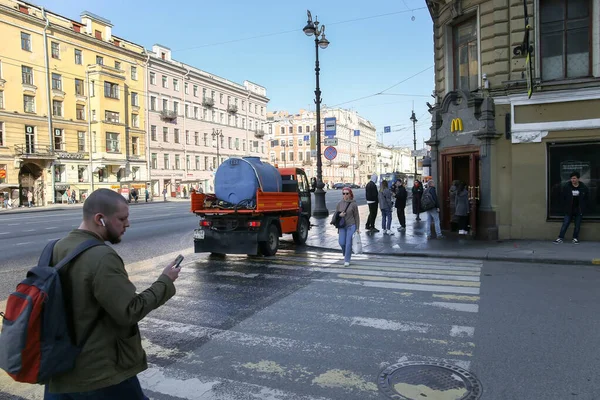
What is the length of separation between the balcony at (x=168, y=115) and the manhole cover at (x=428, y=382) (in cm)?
5829

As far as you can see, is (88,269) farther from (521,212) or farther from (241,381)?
(521,212)

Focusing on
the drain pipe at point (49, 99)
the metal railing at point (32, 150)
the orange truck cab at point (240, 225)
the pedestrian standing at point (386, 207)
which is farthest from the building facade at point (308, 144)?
the orange truck cab at point (240, 225)

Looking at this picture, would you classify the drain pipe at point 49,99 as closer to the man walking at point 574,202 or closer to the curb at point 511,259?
the curb at point 511,259

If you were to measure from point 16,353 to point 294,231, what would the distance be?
11123mm

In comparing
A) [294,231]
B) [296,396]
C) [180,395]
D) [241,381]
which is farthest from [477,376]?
[294,231]

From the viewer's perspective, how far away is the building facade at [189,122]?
5756 centimetres

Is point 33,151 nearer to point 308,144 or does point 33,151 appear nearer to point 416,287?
point 416,287

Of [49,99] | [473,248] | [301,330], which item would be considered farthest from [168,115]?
[301,330]

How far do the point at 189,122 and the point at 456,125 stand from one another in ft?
178

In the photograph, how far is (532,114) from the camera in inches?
516

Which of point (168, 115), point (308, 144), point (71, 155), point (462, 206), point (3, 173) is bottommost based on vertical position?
point (462, 206)

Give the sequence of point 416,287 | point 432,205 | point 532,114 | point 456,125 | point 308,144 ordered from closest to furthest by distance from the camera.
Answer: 1. point 416,287
2. point 532,114
3. point 432,205
4. point 456,125
5. point 308,144

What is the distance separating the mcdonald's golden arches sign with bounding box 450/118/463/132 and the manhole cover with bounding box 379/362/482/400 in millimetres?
11336

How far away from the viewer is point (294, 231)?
13117 mm
